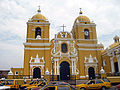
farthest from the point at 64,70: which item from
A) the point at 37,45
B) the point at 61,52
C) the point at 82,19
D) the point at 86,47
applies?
the point at 82,19

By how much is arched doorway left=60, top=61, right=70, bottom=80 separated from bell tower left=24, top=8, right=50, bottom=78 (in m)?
2.96

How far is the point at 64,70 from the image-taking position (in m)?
24.2

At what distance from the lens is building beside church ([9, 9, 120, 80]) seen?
928 inches

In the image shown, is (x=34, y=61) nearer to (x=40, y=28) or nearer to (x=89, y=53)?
(x=40, y=28)

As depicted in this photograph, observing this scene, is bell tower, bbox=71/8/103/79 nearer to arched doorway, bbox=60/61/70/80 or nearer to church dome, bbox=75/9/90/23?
church dome, bbox=75/9/90/23

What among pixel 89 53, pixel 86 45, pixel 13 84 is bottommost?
pixel 13 84

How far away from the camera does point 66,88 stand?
8.20 meters

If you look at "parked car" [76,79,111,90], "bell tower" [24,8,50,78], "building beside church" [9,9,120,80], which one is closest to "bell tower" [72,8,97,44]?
"building beside church" [9,9,120,80]

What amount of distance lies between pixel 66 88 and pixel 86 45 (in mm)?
18353

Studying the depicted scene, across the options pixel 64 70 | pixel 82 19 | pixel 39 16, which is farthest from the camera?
pixel 82 19

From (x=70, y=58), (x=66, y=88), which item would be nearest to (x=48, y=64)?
(x=70, y=58)

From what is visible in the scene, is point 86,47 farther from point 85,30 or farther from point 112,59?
point 112,59

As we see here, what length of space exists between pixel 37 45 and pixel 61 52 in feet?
15.4

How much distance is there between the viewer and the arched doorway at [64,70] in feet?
78.0
